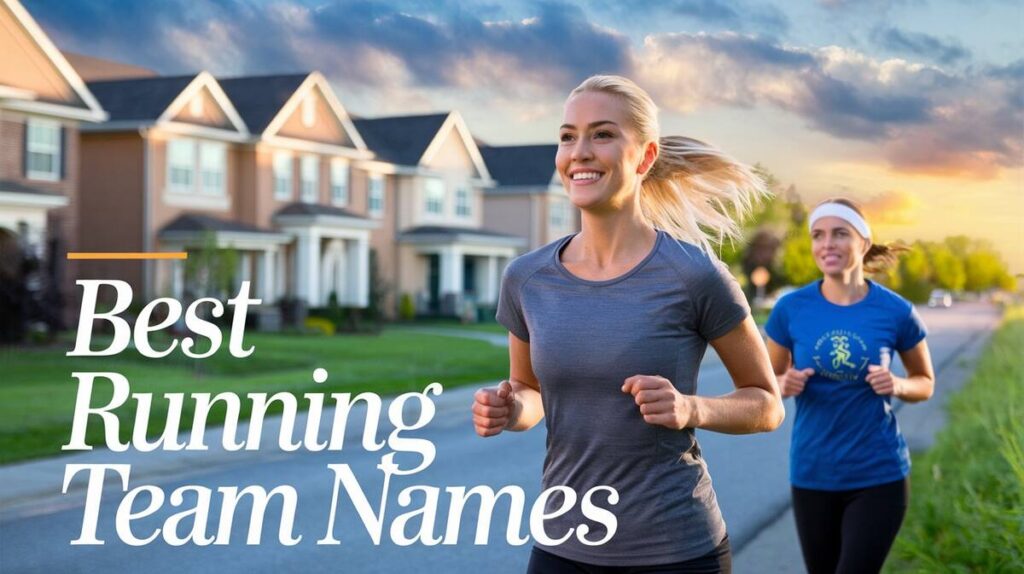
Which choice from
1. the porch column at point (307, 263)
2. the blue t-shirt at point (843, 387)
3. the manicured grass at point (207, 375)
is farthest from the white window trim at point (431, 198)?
the blue t-shirt at point (843, 387)

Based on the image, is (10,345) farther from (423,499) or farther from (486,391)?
(486,391)

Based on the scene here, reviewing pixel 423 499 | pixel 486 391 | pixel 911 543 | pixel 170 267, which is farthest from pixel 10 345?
pixel 486 391

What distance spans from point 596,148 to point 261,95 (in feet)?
130

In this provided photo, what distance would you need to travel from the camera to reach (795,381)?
17.9 ft

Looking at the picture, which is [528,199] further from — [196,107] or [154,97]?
[154,97]

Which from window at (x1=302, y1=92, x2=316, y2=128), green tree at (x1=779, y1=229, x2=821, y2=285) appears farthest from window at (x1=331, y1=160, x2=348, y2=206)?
green tree at (x1=779, y1=229, x2=821, y2=285)

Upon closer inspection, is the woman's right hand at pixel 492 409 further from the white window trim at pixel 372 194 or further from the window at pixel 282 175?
the white window trim at pixel 372 194

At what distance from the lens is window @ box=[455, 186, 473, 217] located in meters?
52.8

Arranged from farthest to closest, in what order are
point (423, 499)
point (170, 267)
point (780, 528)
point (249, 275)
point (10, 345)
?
1. point (249, 275)
2. point (170, 267)
3. point (10, 345)
4. point (423, 499)
5. point (780, 528)

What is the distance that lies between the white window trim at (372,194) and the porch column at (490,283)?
6544 millimetres

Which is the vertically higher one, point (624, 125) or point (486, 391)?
point (624, 125)

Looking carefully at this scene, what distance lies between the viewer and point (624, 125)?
3348 mm

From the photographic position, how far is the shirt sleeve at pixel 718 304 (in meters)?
3.33

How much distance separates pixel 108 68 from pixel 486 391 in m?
47.0
